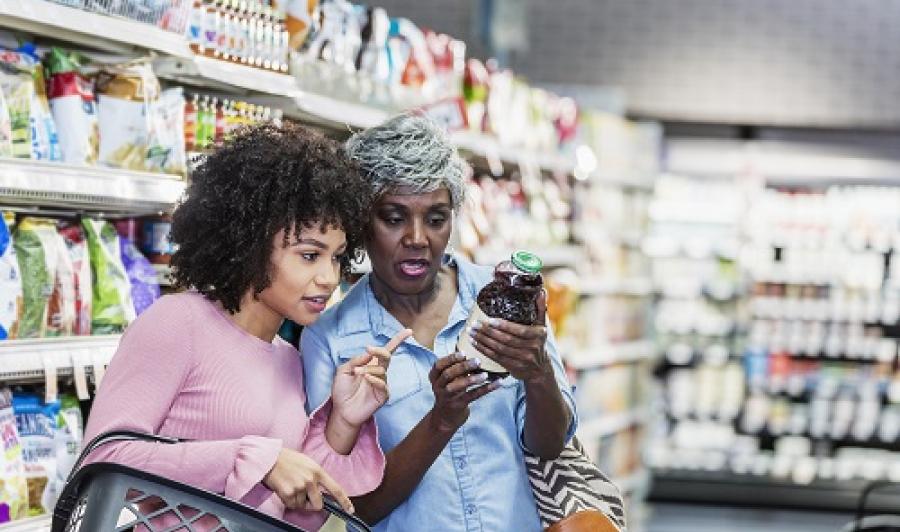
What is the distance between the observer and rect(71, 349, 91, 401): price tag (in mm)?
3117

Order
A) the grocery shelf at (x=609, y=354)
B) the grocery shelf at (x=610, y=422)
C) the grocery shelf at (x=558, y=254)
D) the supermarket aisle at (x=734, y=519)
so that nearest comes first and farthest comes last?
the grocery shelf at (x=558, y=254) < the grocery shelf at (x=609, y=354) < the grocery shelf at (x=610, y=422) < the supermarket aisle at (x=734, y=519)

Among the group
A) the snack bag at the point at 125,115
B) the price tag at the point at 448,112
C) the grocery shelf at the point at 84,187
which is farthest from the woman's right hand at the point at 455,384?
the price tag at the point at 448,112

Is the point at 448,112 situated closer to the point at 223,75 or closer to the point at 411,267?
the point at 223,75

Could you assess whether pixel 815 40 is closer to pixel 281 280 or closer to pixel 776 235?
pixel 776 235

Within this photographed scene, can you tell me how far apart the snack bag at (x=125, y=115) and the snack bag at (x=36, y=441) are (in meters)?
0.56

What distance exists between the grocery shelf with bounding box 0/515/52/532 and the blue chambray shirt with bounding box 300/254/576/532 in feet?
2.46

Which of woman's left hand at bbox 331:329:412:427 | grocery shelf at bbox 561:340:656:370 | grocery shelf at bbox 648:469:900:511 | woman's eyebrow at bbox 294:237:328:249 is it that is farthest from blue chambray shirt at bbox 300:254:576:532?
grocery shelf at bbox 648:469:900:511

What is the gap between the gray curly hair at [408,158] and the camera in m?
2.67

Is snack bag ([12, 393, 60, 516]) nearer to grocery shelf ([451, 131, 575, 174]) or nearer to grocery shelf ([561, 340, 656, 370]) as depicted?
grocery shelf ([451, 131, 575, 174])

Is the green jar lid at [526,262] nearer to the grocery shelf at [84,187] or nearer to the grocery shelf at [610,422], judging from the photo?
the grocery shelf at [84,187]

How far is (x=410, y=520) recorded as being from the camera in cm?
269

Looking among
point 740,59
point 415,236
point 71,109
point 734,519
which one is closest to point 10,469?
point 71,109

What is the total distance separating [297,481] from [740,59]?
9.44m

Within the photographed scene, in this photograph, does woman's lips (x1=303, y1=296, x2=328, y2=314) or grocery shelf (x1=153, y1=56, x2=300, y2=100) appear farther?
grocery shelf (x1=153, y1=56, x2=300, y2=100)
